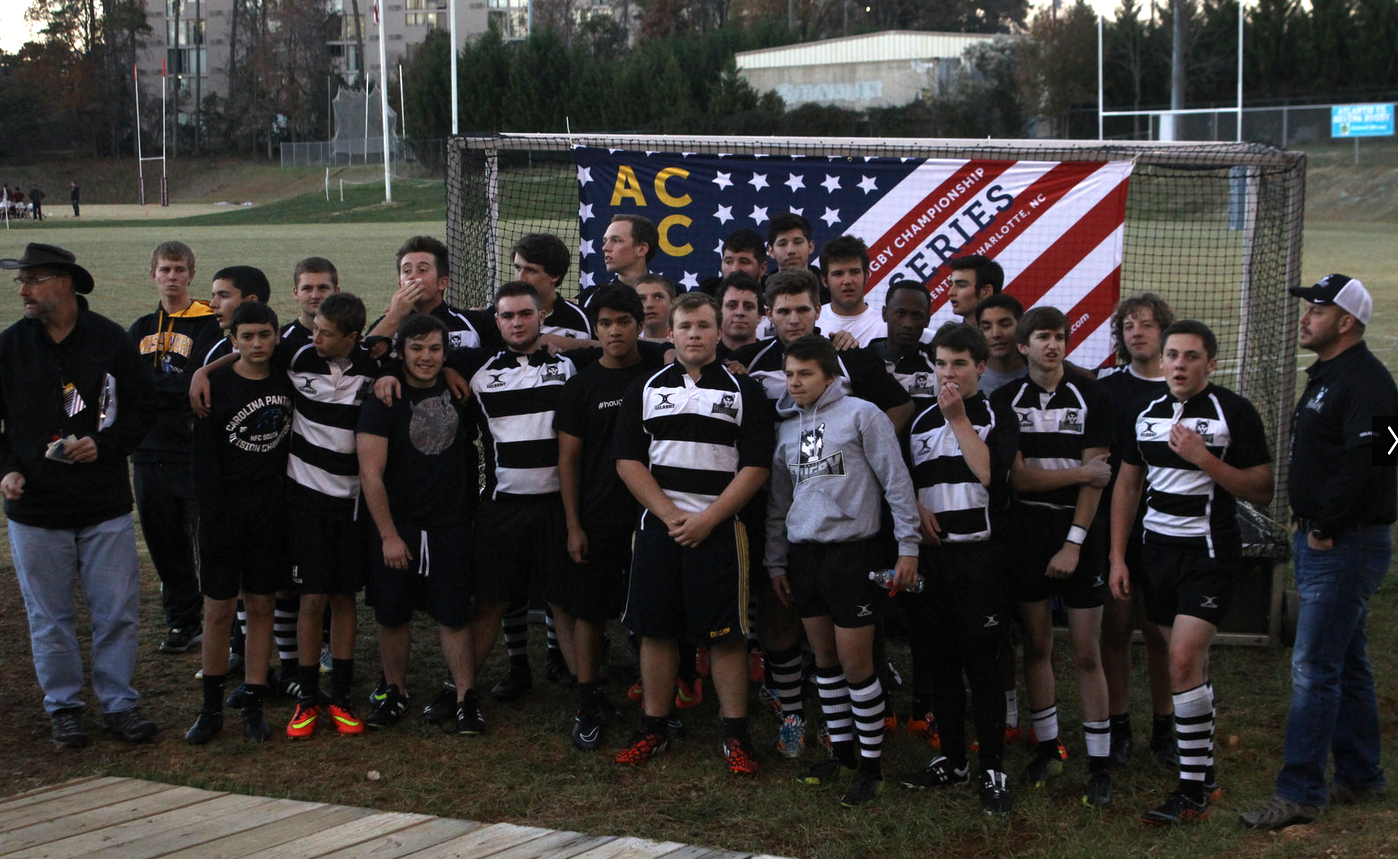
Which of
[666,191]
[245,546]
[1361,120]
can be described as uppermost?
[1361,120]

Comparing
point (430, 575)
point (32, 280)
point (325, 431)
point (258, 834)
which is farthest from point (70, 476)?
point (258, 834)

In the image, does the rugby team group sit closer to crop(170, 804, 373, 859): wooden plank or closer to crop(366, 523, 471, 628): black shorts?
crop(366, 523, 471, 628): black shorts

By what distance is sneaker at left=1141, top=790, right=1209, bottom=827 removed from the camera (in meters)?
4.43

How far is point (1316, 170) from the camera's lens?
156 ft

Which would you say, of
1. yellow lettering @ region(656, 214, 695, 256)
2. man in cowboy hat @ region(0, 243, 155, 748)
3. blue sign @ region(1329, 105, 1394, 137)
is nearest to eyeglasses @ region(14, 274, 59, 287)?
man in cowboy hat @ region(0, 243, 155, 748)

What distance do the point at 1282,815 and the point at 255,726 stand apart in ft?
13.2

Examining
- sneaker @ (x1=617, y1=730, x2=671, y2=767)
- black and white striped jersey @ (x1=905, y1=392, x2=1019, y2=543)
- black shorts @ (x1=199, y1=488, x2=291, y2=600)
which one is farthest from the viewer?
black shorts @ (x1=199, y1=488, x2=291, y2=600)

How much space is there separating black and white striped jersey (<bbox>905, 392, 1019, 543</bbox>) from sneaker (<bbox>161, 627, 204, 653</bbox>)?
13.4 ft

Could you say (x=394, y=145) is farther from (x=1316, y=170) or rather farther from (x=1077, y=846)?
(x=1077, y=846)

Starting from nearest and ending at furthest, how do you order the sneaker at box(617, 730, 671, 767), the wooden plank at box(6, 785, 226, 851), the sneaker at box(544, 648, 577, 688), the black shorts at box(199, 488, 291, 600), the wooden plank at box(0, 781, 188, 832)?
the wooden plank at box(6, 785, 226, 851)
the wooden plank at box(0, 781, 188, 832)
the sneaker at box(617, 730, 671, 767)
the black shorts at box(199, 488, 291, 600)
the sneaker at box(544, 648, 577, 688)

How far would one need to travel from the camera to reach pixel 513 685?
19.8 ft

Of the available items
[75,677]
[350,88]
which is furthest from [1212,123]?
[350,88]

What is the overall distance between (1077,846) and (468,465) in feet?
9.81

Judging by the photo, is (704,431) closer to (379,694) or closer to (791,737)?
(791,737)
